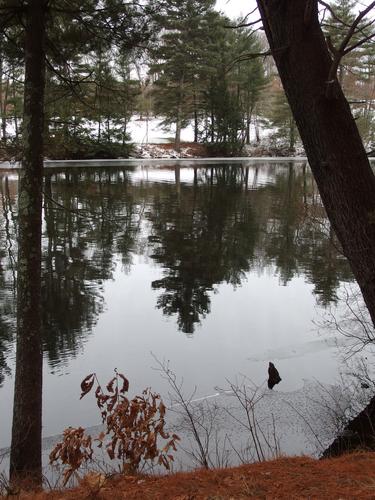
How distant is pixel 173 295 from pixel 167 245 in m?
5.07

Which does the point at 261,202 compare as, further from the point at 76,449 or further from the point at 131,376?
the point at 76,449

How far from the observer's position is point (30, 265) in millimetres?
5031

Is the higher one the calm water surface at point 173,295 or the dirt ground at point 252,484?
the dirt ground at point 252,484

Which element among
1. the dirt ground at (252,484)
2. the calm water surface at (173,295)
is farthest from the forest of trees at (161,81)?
the dirt ground at (252,484)

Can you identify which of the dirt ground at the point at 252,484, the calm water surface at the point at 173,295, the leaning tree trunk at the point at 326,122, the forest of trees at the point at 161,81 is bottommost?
the calm water surface at the point at 173,295

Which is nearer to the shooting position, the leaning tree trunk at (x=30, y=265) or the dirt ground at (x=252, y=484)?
the dirt ground at (x=252, y=484)

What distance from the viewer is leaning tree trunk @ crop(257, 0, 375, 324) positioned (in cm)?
272

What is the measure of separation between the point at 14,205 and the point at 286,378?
1704cm

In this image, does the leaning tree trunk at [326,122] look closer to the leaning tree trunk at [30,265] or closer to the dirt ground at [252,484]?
the dirt ground at [252,484]

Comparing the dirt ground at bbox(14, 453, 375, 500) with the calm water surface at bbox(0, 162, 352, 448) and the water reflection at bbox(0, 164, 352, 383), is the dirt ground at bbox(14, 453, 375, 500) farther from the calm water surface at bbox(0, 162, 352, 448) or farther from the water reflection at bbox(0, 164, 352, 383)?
the calm water surface at bbox(0, 162, 352, 448)

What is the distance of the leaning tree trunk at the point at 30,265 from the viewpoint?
491 centimetres

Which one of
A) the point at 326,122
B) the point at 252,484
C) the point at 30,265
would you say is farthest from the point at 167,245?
the point at 326,122

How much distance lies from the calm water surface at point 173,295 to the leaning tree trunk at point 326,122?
3.38 m

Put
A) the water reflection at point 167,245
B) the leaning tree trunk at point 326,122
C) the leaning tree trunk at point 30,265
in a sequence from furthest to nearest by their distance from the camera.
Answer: the water reflection at point 167,245, the leaning tree trunk at point 30,265, the leaning tree trunk at point 326,122
